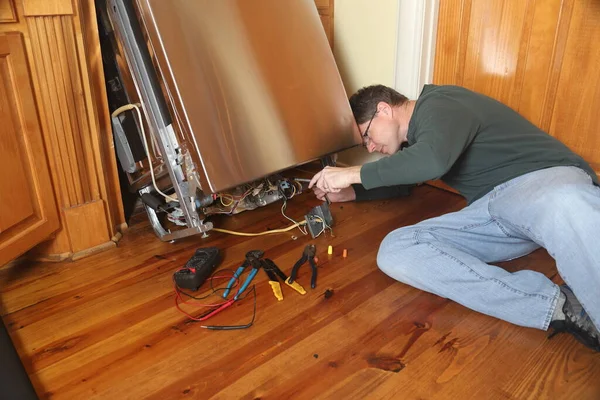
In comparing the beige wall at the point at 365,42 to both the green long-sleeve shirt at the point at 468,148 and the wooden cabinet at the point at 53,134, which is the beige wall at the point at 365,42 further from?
the wooden cabinet at the point at 53,134

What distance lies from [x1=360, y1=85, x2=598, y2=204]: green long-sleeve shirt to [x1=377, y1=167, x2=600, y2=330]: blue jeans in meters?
0.05

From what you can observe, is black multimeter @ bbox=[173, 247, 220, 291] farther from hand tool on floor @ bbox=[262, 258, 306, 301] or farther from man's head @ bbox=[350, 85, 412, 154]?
man's head @ bbox=[350, 85, 412, 154]

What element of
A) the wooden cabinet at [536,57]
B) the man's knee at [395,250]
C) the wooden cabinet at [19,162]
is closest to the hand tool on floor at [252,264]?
the man's knee at [395,250]

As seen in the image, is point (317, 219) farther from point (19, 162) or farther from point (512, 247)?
point (19, 162)

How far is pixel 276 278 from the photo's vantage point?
137 centimetres

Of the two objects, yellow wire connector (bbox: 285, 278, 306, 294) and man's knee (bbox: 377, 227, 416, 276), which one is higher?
man's knee (bbox: 377, 227, 416, 276)

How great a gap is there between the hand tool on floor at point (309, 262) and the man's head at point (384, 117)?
1.30 feet

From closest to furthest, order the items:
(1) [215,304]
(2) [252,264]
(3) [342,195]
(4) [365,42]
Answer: (1) [215,304] → (2) [252,264] → (3) [342,195] → (4) [365,42]

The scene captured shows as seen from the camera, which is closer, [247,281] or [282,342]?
[282,342]

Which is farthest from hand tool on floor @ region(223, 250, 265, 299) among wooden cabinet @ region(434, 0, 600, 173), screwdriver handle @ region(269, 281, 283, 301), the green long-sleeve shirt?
wooden cabinet @ region(434, 0, 600, 173)

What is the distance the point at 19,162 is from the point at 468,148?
1.24 m

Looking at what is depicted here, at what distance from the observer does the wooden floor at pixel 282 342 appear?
1002mm

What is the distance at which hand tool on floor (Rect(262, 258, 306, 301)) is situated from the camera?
1.30 metres

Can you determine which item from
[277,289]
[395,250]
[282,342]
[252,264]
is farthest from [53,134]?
[395,250]
